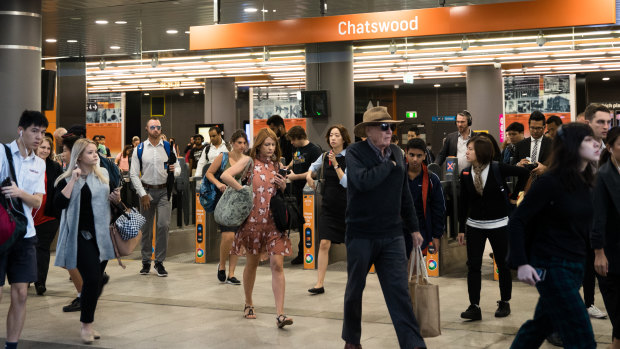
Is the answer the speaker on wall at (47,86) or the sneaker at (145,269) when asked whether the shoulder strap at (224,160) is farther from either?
the speaker on wall at (47,86)

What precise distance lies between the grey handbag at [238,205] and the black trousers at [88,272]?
1239mm

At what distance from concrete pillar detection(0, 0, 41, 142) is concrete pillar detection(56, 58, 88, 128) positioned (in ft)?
17.3

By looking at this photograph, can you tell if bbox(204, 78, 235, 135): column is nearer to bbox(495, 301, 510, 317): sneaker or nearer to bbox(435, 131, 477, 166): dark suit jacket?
bbox(435, 131, 477, 166): dark suit jacket

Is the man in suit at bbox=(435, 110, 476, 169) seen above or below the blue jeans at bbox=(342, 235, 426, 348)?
above

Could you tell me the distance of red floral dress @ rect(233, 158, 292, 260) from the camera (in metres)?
6.39

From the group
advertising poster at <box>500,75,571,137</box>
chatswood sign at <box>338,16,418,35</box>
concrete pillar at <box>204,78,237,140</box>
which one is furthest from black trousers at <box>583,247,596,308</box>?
concrete pillar at <box>204,78,237,140</box>

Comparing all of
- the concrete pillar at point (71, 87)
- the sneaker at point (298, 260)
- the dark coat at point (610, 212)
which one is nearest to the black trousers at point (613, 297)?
the dark coat at point (610, 212)

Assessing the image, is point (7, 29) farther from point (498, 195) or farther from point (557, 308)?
point (557, 308)

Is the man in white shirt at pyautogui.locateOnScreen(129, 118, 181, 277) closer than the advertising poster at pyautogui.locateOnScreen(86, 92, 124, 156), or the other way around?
the man in white shirt at pyautogui.locateOnScreen(129, 118, 181, 277)

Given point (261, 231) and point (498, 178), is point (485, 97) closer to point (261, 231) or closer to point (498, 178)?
point (498, 178)

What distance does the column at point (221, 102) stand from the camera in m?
16.3

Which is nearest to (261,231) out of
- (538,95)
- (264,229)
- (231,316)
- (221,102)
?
(264,229)

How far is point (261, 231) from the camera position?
21.1 feet

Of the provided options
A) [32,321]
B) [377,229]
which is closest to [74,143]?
[32,321]
